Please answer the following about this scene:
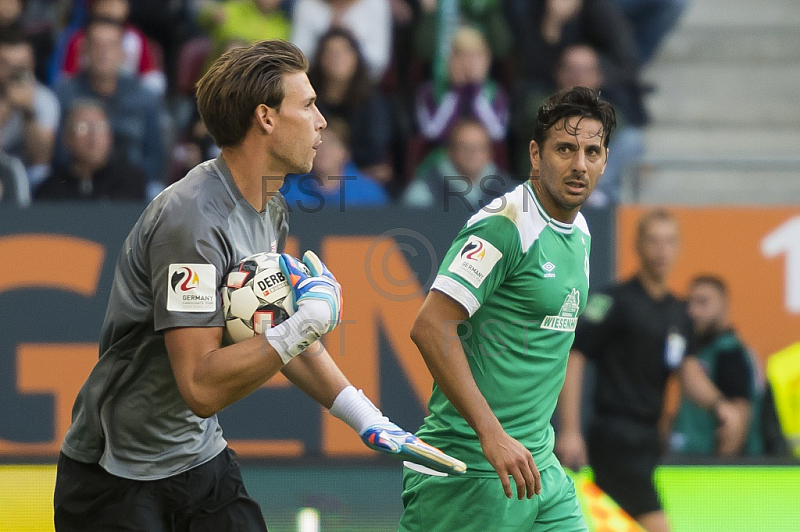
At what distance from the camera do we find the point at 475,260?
3764 millimetres

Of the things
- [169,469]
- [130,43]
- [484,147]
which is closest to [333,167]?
[484,147]

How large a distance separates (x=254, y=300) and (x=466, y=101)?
5.46 meters

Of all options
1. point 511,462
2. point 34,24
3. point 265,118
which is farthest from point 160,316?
point 34,24

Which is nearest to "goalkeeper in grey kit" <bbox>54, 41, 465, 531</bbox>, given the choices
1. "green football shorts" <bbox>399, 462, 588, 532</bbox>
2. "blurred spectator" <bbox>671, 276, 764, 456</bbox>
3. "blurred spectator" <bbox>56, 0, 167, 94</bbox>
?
"green football shorts" <bbox>399, 462, 588, 532</bbox>

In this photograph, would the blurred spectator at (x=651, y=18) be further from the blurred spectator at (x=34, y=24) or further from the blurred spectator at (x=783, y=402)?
the blurred spectator at (x=34, y=24)

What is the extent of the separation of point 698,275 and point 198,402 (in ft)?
15.7

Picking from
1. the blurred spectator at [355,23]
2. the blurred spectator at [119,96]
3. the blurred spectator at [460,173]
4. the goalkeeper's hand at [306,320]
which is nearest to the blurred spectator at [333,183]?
the blurred spectator at [460,173]

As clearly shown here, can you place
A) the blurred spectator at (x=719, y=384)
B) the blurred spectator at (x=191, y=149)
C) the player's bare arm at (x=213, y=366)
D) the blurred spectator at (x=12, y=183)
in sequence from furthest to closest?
1. the blurred spectator at (x=191, y=149)
2. the blurred spectator at (x=12, y=183)
3. the blurred spectator at (x=719, y=384)
4. the player's bare arm at (x=213, y=366)

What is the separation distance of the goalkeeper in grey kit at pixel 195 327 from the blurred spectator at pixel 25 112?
4.92m

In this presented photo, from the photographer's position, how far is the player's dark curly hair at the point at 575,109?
392 centimetres

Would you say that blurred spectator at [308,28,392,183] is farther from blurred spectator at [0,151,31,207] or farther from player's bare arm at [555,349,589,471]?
player's bare arm at [555,349,589,471]

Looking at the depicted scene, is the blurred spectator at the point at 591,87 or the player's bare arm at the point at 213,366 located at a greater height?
the blurred spectator at the point at 591,87

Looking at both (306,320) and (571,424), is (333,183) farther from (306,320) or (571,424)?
(306,320)

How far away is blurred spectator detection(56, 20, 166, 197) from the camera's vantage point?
8242 millimetres
